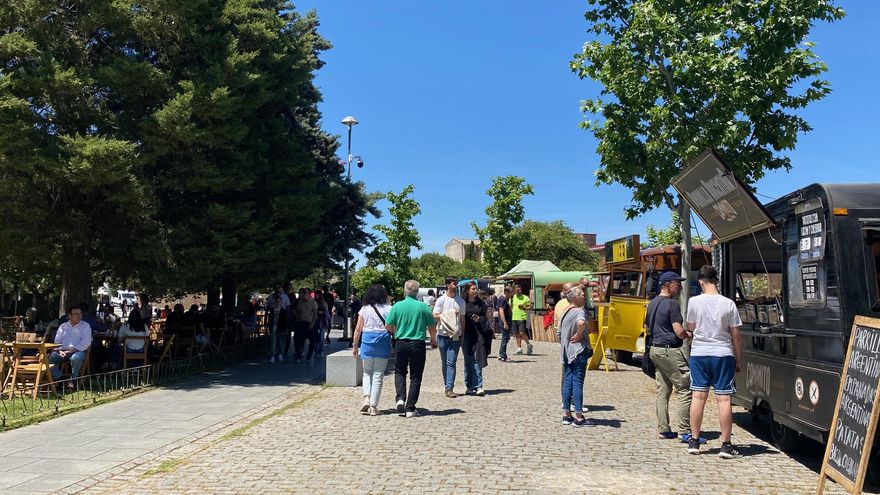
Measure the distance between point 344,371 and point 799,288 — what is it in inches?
317

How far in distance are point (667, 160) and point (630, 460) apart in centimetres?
585

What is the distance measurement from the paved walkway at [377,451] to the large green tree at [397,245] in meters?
16.6

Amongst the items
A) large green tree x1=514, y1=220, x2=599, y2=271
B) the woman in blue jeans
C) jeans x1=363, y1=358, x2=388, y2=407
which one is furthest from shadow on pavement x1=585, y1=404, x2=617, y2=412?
large green tree x1=514, y1=220, x2=599, y2=271

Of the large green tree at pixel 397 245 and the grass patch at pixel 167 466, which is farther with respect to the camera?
the large green tree at pixel 397 245

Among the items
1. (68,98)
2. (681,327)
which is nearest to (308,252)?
(68,98)

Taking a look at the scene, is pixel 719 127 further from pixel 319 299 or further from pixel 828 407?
pixel 319 299

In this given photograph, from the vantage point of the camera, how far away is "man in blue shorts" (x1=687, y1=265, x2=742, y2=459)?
272 inches

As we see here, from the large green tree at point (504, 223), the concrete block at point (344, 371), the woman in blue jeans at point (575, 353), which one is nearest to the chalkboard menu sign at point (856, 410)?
the woman in blue jeans at point (575, 353)

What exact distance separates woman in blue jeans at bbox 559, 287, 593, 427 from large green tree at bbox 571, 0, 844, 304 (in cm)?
356

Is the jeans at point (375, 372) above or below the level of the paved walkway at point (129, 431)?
above

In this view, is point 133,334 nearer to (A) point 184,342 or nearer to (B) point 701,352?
(A) point 184,342

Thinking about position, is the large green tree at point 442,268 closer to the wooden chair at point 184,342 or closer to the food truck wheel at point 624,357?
the food truck wheel at point 624,357

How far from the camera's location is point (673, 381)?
7.71 meters

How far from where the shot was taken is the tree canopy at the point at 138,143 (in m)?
11.3
